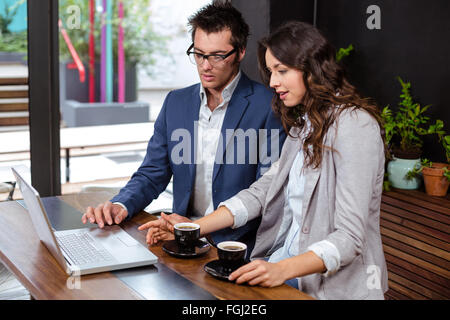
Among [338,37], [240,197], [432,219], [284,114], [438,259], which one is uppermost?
[338,37]

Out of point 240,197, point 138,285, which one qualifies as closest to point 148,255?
point 138,285

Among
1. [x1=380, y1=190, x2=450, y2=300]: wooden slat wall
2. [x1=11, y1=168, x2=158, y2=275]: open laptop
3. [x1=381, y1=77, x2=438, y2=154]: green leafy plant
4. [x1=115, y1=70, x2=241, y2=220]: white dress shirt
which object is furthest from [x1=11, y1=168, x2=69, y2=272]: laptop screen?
[x1=381, y1=77, x2=438, y2=154]: green leafy plant

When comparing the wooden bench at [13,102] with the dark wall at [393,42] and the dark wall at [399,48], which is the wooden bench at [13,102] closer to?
the dark wall at [393,42]

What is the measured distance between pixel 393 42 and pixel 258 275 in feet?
8.32

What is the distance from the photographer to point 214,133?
8.60ft

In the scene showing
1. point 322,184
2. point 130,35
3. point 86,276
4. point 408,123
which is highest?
point 130,35

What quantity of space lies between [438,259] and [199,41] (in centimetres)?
166

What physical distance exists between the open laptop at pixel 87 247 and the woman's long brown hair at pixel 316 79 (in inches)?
25.8

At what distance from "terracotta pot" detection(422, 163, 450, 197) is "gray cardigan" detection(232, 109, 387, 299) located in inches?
55.3

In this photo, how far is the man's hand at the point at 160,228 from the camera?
1960mm

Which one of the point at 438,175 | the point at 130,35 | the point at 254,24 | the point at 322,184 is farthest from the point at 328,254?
the point at 130,35

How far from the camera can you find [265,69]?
2.25 metres

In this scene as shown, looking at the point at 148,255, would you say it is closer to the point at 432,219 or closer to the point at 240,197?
the point at 240,197

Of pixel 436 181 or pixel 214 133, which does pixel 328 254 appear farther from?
pixel 436 181
